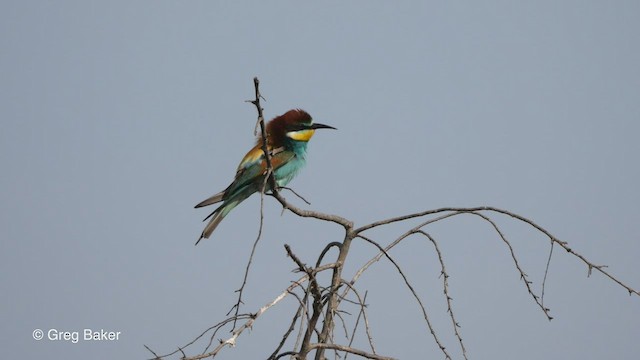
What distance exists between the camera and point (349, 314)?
7.96ft

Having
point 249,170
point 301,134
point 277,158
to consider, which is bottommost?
point 249,170

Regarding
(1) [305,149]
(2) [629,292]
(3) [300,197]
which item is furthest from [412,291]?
(1) [305,149]

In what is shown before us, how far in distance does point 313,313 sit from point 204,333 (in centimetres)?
38

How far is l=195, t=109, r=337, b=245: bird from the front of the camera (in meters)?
4.62

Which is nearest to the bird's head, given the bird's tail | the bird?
the bird

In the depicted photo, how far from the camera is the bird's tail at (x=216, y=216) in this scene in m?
4.37

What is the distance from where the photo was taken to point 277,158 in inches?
195

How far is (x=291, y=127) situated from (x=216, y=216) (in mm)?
928

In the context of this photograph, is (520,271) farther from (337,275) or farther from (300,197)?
(300,197)

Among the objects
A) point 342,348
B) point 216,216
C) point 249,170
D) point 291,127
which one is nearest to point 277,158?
point 291,127

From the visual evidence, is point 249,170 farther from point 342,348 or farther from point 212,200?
point 342,348

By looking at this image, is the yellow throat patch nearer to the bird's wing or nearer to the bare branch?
the bird's wing

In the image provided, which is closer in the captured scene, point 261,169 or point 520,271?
point 520,271

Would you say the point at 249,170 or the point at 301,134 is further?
Result: the point at 301,134
